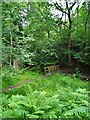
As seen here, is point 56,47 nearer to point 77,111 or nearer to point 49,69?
point 49,69

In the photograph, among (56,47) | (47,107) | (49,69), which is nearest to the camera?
(47,107)

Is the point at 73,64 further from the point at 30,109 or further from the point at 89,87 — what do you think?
the point at 30,109

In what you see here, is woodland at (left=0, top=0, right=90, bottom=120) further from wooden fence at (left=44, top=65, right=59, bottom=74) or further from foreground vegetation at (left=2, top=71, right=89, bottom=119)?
foreground vegetation at (left=2, top=71, right=89, bottom=119)

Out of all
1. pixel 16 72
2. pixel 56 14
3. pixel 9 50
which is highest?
pixel 56 14

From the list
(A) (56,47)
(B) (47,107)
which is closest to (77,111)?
(B) (47,107)

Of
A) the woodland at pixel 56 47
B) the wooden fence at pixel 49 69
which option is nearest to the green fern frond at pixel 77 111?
the woodland at pixel 56 47

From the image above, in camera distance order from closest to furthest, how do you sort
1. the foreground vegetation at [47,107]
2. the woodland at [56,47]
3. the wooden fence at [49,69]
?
the foreground vegetation at [47,107] < the woodland at [56,47] < the wooden fence at [49,69]

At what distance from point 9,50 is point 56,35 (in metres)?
7.08

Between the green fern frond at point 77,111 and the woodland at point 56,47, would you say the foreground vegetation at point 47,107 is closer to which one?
the green fern frond at point 77,111

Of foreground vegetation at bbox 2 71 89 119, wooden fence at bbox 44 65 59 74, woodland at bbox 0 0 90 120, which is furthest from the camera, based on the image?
wooden fence at bbox 44 65 59 74

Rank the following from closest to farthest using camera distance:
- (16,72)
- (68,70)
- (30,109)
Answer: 1. (30,109)
2. (16,72)
3. (68,70)

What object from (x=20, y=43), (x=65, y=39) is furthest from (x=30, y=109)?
(x=65, y=39)

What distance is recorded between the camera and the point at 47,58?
1096cm

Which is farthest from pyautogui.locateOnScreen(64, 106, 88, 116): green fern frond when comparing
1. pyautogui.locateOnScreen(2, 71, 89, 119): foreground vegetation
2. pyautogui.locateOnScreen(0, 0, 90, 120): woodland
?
pyautogui.locateOnScreen(0, 0, 90, 120): woodland
